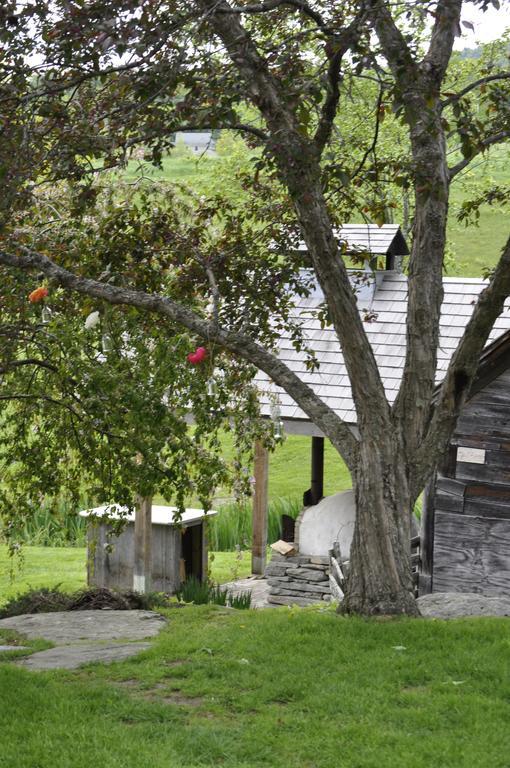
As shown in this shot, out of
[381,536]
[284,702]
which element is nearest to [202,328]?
[381,536]

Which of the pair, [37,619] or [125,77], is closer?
[125,77]

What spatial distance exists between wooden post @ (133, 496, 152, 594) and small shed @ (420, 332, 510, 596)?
381 centimetres

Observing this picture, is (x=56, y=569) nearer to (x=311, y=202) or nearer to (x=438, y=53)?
(x=311, y=202)

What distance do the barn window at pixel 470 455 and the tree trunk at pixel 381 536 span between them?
419 cm

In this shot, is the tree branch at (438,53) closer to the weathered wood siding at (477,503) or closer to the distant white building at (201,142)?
the distant white building at (201,142)

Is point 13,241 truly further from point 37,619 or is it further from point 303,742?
point 303,742

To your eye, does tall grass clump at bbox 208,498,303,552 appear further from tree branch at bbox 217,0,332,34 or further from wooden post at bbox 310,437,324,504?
tree branch at bbox 217,0,332,34

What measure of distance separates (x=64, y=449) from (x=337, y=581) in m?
4.56

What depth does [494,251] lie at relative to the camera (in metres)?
59.1

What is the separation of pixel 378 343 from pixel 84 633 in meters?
6.73

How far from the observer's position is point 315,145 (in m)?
8.10

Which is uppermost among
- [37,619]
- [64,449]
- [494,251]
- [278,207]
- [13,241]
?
[494,251]

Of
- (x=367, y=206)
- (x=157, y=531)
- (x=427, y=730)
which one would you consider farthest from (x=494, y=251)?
(x=427, y=730)

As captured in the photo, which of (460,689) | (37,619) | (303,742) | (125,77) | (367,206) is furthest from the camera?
(37,619)
